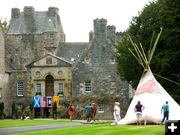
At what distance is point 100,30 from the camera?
85750 millimetres

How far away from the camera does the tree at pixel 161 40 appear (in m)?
59.5

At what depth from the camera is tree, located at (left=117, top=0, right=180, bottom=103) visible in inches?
2341

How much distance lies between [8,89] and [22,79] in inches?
120

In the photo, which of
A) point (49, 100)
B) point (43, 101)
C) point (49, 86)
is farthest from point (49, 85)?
point (43, 101)

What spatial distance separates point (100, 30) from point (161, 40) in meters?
24.7

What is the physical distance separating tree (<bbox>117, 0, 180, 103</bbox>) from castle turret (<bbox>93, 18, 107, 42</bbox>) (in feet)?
55.0

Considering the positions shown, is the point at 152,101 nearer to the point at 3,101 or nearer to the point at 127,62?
the point at 127,62

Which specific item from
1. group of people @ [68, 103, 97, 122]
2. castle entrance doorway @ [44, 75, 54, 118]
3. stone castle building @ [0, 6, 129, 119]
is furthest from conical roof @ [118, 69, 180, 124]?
castle entrance doorway @ [44, 75, 54, 118]

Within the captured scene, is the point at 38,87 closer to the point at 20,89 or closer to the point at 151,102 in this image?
the point at 20,89

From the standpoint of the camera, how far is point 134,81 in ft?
221

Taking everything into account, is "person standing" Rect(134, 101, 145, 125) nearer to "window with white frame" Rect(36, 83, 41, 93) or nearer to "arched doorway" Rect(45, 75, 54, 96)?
"arched doorway" Rect(45, 75, 54, 96)

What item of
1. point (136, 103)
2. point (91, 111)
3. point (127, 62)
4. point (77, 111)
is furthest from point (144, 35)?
point (77, 111)

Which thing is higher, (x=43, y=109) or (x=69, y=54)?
(x=69, y=54)

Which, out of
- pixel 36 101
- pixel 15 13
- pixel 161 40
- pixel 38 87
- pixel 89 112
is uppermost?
pixel 15 13
